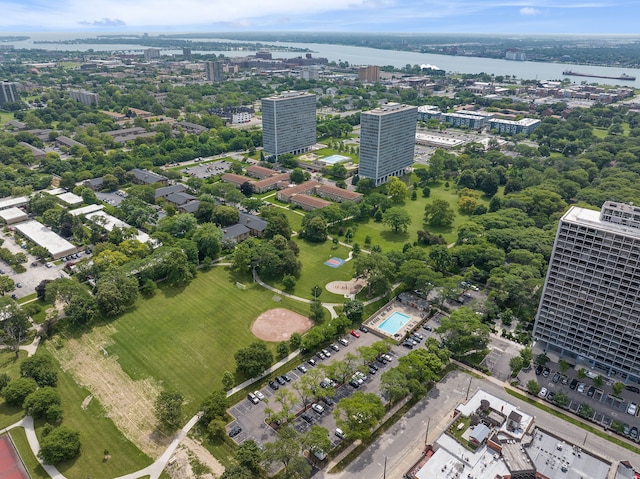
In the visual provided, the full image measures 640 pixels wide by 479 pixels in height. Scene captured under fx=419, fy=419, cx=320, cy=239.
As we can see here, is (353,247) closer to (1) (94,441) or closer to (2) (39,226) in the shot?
(1) (94,441)

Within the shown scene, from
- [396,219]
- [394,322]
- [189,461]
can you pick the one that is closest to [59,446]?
[189,461]

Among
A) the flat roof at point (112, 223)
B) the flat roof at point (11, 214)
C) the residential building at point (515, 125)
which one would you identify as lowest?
the flat roof at point (11, 214)

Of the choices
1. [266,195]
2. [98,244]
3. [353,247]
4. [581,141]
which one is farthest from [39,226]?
[581,141]

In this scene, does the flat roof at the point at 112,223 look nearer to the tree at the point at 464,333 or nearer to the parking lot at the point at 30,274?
the parking lot at the point at 30,274

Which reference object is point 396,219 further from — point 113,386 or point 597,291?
point 113,386

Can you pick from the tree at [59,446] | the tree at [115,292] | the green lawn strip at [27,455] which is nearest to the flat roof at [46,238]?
the tree at [115,292]

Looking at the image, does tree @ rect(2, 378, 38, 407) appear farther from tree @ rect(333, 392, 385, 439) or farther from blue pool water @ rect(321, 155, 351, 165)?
blue pool water @ rect(321, 155, 351, 165)

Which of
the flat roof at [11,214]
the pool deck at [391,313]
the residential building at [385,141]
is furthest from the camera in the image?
the residential building at [385,141]

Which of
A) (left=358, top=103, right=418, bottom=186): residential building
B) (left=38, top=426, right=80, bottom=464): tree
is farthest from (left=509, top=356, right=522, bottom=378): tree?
(left=358, top=103, right=418, bottom=186): residential building
